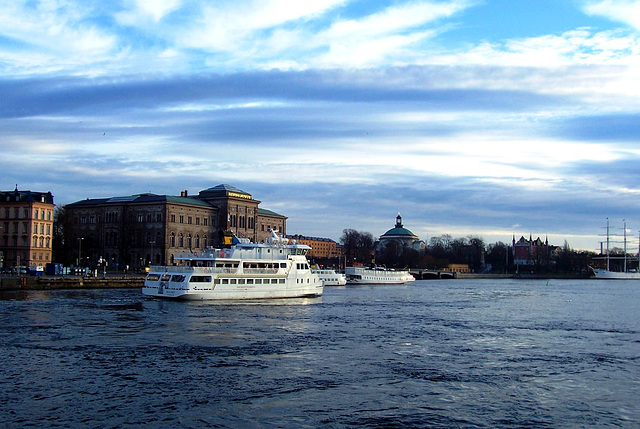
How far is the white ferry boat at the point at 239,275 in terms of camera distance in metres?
70.2

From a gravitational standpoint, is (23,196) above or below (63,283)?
above

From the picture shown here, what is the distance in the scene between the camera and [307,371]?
33.2 meters

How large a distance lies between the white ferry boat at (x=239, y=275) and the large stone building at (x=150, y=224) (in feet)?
274

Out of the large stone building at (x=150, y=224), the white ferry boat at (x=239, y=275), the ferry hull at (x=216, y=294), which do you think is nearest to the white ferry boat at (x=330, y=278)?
the large stone building at (x=150, y=224)

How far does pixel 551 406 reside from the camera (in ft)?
90.3

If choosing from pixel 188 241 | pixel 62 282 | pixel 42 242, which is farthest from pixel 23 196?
pixel 188 241

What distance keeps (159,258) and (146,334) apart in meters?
126

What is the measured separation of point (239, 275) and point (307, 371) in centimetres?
4140

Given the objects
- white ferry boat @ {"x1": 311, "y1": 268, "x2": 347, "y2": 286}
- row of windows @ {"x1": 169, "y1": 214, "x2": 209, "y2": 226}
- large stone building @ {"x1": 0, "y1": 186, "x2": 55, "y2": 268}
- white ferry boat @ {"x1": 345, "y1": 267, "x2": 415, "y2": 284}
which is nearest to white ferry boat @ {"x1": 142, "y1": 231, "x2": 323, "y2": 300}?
large stone building @ {"x1": 0, "y1": 186, "x2": 55, "y2": 268}

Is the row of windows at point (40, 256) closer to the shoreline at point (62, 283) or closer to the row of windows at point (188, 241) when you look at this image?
the shoreline at point (62, 283)

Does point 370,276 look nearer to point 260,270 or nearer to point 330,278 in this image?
point 330,278

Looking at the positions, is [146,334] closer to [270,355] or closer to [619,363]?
[270,355]

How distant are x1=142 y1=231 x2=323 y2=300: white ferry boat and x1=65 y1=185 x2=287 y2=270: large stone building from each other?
8342cm

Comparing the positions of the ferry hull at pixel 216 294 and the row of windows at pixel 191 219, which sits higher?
the row of windows at pixel 191 219
